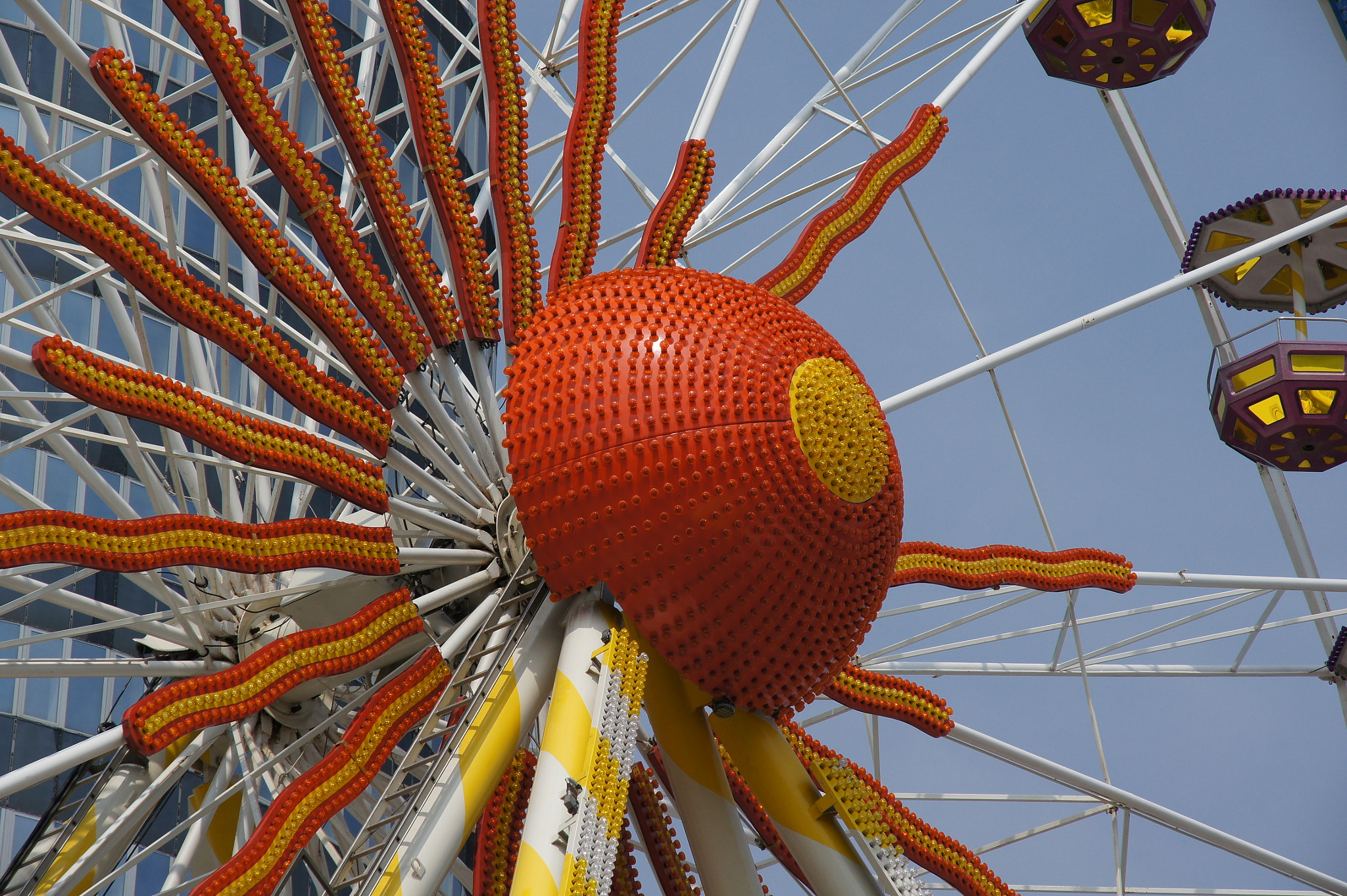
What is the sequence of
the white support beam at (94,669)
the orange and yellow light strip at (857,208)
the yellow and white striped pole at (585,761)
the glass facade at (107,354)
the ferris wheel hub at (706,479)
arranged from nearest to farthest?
1. the yellow and white striped pole at (585,761)
2. the ferris wheel hub at (706,479)
3. the white support beam at (94,669)
4. the orange and yellow light strip at (857,208)
5. the glass facade at (107,354)

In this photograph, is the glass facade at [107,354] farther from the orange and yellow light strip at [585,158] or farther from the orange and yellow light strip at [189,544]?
the orange and yellow light strip at [189,544]

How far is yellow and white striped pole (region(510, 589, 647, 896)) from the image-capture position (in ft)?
29.6

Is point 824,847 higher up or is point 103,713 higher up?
point 103,713

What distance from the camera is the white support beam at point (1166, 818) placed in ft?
49.4

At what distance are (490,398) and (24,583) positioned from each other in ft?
14.5

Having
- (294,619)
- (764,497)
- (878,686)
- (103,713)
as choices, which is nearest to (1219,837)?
(878,686)

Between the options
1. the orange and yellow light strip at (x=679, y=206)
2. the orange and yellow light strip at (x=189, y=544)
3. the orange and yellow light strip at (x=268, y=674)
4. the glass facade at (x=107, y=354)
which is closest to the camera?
the orange and yellow light strip at (x=189, y=544)

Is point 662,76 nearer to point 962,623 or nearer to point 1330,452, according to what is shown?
point 962,623

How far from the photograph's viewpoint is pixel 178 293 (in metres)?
9.39

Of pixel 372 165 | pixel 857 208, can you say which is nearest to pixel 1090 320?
pixel 857 208

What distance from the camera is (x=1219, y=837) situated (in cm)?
1548

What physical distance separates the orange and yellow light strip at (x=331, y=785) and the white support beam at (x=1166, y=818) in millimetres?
6214

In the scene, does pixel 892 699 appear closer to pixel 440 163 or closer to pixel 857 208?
pixel 857 208

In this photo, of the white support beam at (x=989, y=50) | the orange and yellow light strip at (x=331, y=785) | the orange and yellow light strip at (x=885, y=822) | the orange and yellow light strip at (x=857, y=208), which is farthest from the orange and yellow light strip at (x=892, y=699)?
the white support beam at (x=989, y=50)
